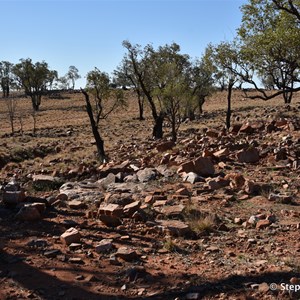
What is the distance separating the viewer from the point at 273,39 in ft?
38.4

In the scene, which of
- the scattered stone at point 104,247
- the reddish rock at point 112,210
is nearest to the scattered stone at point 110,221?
the reddish rock at point 112,210

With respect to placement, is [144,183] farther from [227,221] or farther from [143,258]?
[143,258]

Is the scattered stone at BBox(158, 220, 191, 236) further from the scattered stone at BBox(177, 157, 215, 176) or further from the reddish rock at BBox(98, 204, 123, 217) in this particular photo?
the scattered stone at BBox(177, 157, 215, 176)

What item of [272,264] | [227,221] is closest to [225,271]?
[272,264]

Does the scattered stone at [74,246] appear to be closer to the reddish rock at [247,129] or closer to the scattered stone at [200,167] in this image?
the scattered stone at [200,167]

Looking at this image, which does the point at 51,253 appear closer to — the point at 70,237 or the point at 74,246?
the point at 74,246

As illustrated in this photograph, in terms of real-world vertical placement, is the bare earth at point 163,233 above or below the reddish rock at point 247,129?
below

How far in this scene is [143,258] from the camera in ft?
18.4

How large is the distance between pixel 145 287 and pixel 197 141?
11.3 m

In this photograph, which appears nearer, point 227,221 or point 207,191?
point 227,221

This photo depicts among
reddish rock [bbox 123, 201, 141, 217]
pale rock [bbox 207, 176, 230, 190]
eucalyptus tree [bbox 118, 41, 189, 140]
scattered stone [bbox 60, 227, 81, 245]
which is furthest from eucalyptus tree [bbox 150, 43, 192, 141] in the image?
scattered stone [bbox 60, 227, 81, 245]

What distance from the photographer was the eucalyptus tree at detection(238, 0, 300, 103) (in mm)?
11539

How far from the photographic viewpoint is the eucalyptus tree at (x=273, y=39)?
11.5m

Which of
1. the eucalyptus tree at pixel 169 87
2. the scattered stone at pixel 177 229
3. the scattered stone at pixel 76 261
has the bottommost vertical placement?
the scattered stone at pixel 76 261
